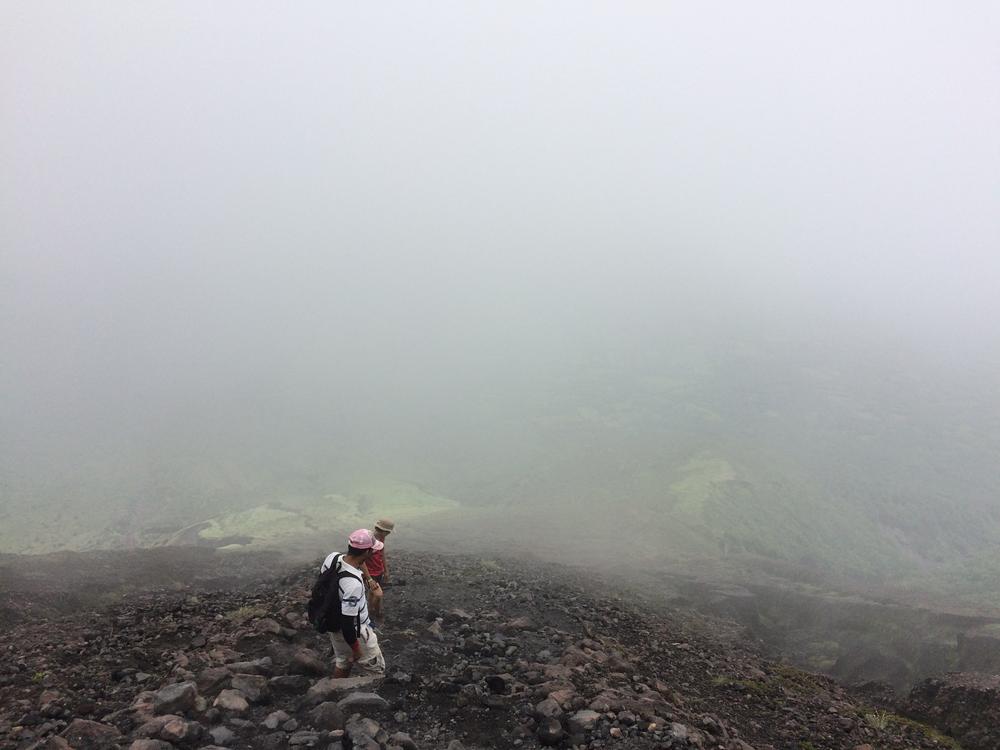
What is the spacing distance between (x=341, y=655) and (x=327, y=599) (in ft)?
4.31

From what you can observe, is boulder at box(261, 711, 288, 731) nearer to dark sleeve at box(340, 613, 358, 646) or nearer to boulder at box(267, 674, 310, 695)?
boulder at box(267, 674, 310, 695)

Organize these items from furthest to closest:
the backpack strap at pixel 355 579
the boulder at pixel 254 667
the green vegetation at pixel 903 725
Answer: the green vegetation at pixel 903 725 → the boulder at pixel 254 667 → the backpack strap at pixel 355 579

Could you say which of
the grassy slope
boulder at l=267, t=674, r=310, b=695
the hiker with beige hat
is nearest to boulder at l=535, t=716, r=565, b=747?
boulder at l=267, t=674, r=310, b=695

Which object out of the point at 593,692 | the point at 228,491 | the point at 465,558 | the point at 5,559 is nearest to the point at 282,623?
the point at 593,692

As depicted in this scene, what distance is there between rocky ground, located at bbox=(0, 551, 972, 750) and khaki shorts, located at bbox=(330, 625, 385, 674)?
8.5 inches

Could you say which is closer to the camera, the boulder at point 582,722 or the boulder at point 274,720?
the boulder at point 274,720

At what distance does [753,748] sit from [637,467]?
2310 inches

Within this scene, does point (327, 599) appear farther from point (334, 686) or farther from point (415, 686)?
point (415, 686)

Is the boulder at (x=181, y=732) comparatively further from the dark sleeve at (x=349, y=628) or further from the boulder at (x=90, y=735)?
the dark sleeve at (x=349, y=628)

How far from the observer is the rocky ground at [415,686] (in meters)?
8.02

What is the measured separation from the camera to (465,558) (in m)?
29.0

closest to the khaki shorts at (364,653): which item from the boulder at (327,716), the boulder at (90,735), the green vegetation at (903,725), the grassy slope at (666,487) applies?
the boulder at (327,716)

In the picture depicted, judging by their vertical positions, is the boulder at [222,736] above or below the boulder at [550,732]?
above

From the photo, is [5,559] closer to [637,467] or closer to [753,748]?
[753,748]
